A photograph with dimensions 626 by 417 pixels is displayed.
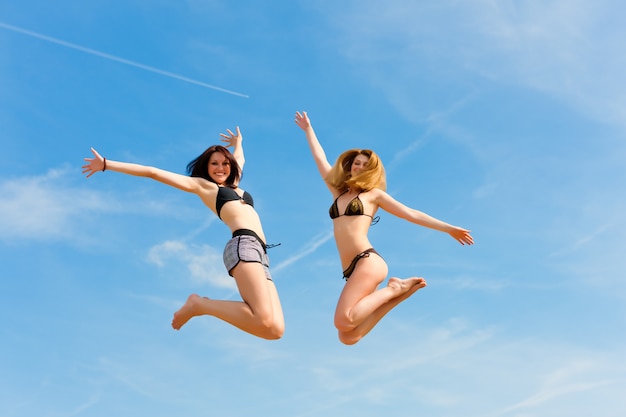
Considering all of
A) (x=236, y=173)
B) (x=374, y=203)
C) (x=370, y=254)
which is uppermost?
(x=236, y=173)

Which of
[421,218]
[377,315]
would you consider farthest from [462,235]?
[377,315]

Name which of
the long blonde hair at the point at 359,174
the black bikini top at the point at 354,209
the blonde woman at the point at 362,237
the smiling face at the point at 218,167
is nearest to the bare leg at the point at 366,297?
the blonde woman at the point at 362,237

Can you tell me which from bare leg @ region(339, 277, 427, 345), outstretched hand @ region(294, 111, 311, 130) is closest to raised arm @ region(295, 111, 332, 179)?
outstretched hand @ region(294, 111, 311, 130)

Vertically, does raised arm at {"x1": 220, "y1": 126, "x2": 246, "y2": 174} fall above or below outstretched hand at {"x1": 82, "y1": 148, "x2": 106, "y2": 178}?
above

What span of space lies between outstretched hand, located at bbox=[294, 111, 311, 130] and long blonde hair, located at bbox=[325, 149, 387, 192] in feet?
4.66

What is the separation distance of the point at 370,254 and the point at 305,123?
10.5ft

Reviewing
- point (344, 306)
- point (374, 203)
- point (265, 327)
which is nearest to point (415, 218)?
point (374, 203)

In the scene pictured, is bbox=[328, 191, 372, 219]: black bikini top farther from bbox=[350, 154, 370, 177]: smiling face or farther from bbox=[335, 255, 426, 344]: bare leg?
bbox=[335, 255, 426, 344]: bare leg

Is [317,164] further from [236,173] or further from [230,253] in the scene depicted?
[230,253]

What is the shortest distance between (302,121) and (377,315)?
4.09 m

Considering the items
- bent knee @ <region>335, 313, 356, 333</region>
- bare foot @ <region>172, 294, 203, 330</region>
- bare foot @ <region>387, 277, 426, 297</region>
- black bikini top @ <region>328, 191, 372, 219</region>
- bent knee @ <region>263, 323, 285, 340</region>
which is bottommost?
bent knee @ <region>335, 313, 356, 333</region>

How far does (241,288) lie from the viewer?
12.3 m

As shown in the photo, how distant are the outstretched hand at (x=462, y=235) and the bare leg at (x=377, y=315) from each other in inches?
33.0

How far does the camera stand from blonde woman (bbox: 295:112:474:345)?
40.3ft
